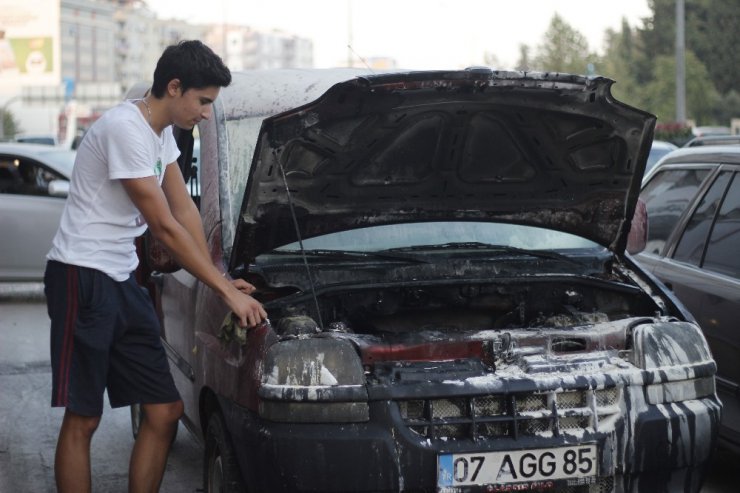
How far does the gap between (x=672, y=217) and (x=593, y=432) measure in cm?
270

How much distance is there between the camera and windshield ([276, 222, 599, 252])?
4.68 metres

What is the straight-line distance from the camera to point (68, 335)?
3975 millimetres

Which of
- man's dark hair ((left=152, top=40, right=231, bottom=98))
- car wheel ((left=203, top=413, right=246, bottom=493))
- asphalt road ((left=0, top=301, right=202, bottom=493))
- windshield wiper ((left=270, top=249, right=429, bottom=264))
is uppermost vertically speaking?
man's dark hair ((left=152, top=40, right=231, bottom=98))

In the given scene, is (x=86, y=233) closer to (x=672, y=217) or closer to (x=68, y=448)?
(x=68, y=448)

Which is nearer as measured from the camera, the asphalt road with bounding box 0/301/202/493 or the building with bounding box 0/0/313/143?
the asphalt road with bounding box 0/301/202/493

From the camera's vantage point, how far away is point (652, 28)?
87750 mm

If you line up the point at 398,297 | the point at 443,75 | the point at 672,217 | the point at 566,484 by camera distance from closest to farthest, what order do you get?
the point at 566,484 → the point at 443,75 → the point at 398,297 → the point at 672,217

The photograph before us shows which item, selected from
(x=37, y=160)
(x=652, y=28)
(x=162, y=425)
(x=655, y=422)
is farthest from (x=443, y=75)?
(x=652, y=28)

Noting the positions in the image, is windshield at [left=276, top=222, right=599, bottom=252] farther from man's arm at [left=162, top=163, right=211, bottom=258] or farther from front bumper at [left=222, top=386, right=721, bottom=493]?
front bumper at [left=222, top=386, right=721, bottom=493]

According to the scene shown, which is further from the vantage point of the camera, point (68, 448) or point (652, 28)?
point (652, 28)

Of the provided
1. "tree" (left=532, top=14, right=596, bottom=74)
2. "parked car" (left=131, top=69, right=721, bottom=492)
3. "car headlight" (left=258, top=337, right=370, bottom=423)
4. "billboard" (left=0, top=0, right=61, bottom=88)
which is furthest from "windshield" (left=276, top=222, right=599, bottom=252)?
"tree" (left=532, top=14, right=596, bottom=74)

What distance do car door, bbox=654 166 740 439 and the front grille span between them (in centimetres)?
150

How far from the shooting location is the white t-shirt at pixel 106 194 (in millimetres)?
3910

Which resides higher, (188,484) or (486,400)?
(486,400)
